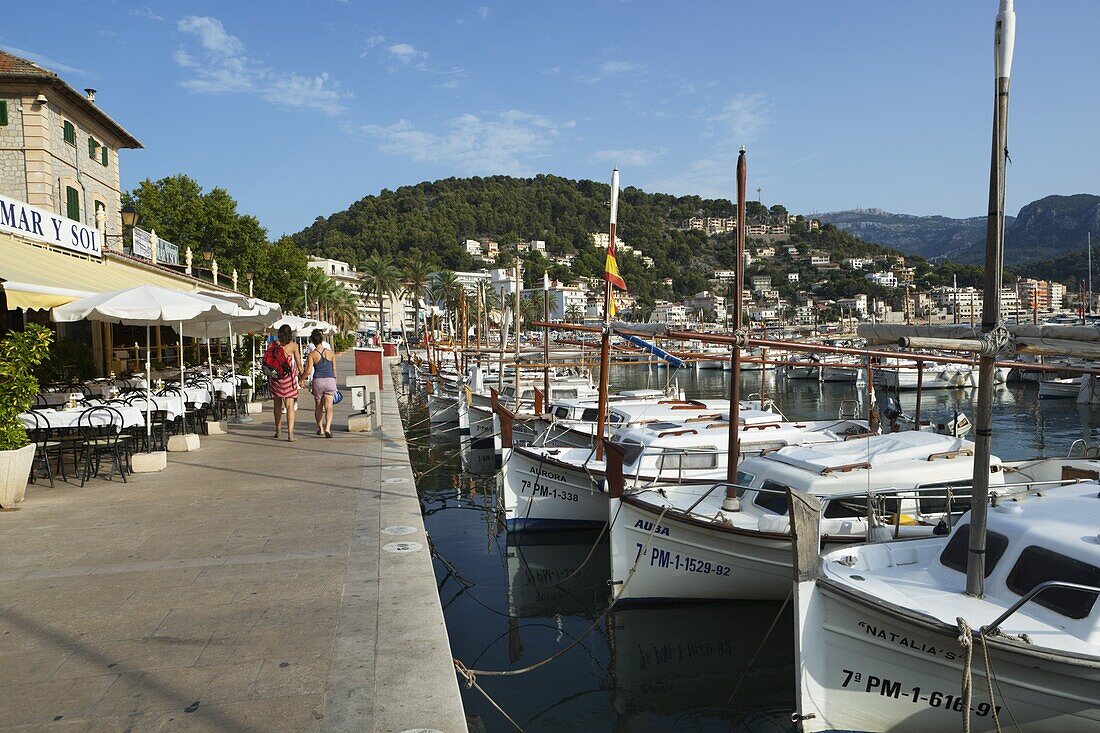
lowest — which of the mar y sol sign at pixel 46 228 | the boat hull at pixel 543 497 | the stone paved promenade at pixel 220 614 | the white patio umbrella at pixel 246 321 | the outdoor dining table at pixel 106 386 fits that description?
the boat hull at pixel 543 497

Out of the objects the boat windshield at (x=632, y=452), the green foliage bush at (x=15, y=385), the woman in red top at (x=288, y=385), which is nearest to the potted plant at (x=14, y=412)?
the green foliage bush at (x=15, y=385)

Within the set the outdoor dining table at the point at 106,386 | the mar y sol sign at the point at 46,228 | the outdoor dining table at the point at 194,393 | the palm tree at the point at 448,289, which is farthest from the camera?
the palm tree at the point at 448,289

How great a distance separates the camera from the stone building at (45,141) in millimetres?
27688

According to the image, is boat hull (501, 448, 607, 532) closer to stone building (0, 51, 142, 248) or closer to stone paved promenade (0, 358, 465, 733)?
stone paved promenade (0, 358, 465, 733)

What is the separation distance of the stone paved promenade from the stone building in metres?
20.3

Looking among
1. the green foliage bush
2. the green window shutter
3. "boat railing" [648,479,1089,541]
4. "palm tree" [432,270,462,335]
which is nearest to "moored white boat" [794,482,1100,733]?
"boat railing" [648,479,1089,541]

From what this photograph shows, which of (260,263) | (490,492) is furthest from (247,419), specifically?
(260,263)

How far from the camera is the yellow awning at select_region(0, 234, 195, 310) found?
35.4 feet

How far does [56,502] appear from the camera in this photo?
10141 millimetres

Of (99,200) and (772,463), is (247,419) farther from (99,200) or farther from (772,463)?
(99,200)

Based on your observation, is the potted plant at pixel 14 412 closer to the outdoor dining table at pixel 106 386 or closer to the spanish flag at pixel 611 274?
the outdoor dining table at pixel 106 386

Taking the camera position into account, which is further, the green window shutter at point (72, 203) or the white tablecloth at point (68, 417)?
the green window shutter at point (72, 203)

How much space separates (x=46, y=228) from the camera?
1822 cm

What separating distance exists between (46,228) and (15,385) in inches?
406
